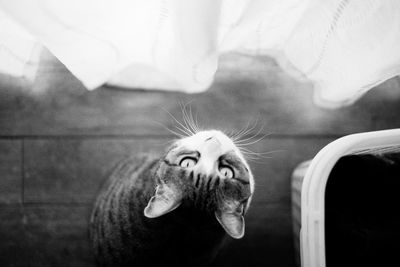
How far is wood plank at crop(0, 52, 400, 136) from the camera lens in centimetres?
124

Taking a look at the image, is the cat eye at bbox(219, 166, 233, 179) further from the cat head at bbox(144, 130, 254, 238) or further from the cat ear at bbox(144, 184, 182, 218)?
the cat ear at bbox(144, 184, 182, 218)

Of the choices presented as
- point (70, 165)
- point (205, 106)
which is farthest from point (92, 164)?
point (205, 106)

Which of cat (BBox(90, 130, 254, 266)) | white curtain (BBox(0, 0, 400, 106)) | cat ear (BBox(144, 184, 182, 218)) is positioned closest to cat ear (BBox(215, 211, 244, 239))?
cat (BBox(90, 130, 254, 266))

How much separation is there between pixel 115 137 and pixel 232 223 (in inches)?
24.7

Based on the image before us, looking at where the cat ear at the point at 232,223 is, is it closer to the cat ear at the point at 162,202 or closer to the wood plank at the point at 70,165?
the cat ear at the point at 162,202

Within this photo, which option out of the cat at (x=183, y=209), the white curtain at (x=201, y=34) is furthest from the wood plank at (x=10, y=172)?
the cat at (x=183, y=209)

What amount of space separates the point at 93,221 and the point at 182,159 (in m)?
0.36

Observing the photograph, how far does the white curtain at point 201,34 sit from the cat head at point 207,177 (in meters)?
0.22

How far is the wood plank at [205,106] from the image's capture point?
Answer: 1.24m

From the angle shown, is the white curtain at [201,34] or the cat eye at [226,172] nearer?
the white curtain at [201,34]

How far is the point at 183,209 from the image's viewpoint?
0.86 meters

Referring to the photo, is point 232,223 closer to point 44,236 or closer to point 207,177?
point 207,177

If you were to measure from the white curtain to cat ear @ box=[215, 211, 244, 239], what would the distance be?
386 mm

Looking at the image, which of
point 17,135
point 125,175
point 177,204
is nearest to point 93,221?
point 125,175
